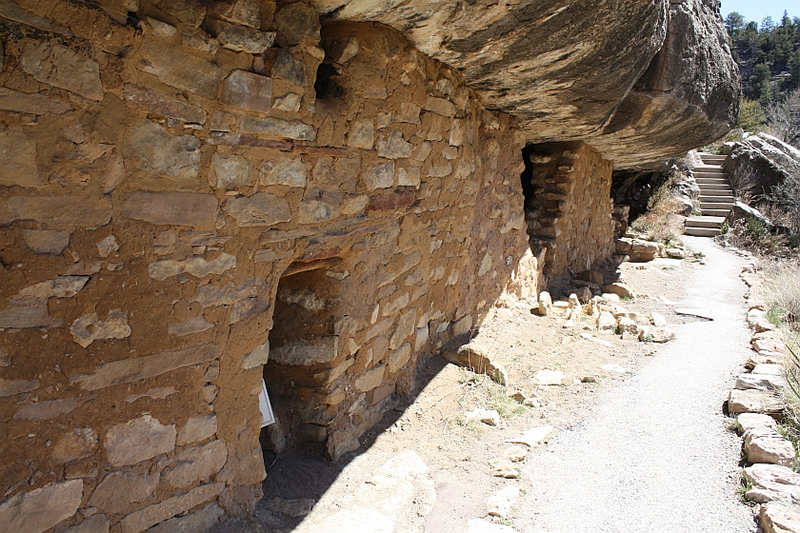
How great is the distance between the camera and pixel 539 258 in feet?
21.3

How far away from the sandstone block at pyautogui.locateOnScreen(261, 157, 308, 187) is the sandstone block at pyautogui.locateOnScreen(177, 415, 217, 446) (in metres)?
0.95

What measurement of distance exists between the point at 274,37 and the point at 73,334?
1.28 meters

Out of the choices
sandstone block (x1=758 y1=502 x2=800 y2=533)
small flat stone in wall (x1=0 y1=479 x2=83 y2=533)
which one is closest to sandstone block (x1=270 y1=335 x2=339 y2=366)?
small flat stone in wall (x1=0 y1=479 x2=83 y2=533)

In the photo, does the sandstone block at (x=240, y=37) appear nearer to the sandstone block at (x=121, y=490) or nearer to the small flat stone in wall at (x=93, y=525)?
the sandstone block at (x=121, y=490)

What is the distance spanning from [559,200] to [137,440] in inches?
239

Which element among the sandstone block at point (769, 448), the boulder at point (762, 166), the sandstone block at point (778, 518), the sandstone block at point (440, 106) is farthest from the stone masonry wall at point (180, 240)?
the boulder at point (762, 166)

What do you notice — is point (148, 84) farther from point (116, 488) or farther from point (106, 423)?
point (116, 488)

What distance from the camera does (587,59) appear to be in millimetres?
3646

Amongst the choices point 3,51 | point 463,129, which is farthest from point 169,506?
point 463,129

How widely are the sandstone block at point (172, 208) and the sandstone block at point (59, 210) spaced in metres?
0.08

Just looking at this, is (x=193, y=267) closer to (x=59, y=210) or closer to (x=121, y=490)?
(x=59, y=210)

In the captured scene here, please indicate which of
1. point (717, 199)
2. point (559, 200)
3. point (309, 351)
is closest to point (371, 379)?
point (309, 351)

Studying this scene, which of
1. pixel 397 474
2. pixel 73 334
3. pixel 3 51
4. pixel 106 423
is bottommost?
pixel 397 474

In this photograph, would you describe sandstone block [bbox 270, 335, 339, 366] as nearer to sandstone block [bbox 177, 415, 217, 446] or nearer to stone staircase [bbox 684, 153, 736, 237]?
sandstone block [bbox 177, 415, 217, 446]
